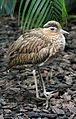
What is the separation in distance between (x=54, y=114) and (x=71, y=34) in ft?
9.19

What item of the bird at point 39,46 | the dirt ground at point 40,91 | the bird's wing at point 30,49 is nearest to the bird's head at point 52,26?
the bird at point 39,46

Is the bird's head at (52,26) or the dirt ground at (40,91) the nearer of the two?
the dirt ground at (40,91)

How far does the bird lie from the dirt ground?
21 centimetres

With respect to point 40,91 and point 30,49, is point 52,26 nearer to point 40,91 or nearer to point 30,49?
point 30,49

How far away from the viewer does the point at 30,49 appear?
477 cm

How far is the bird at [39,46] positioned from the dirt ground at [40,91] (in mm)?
207

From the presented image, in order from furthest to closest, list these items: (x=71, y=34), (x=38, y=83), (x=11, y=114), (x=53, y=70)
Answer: (x=71, y=34) → (x=53, y=70) → (x=38, y=83) → (x=11, y=114)

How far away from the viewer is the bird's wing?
466 cm

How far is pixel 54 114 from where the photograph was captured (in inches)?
181

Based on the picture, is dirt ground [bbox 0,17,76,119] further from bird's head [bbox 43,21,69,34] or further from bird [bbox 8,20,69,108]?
bird's head [bbox 43,21,69,34]

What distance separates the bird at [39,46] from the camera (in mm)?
4672

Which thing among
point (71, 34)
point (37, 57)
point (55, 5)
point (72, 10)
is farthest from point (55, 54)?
point (72, 10)

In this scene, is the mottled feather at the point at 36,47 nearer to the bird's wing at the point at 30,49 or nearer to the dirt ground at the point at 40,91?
the bird's wing at the point at 30,49

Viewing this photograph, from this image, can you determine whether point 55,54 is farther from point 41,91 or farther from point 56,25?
point 41,91
